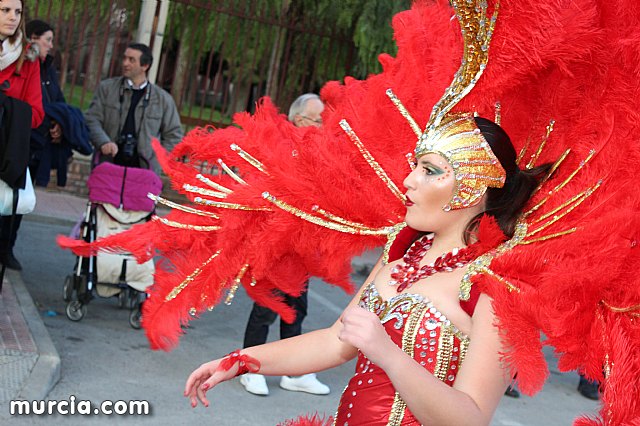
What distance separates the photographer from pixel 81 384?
5.03m

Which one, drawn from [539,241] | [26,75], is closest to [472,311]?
[539,241]

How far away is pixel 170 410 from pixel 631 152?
333 cm

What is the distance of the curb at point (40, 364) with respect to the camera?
15.2ft

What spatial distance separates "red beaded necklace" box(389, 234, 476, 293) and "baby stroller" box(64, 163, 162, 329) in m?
3.95

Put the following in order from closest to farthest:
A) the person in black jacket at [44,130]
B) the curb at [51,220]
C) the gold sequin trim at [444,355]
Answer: the gold sequin trim at [444,355] < the person in black jacket at [44,130] < the curb at [51,220]

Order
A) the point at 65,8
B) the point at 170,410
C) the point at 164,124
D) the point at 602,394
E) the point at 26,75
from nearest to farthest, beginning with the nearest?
the point at 602,394 → the point at 170,410 → the point at 26,75 → the point at 164,124 → the point at 65,8

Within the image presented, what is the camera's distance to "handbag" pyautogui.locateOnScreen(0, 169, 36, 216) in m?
5.26

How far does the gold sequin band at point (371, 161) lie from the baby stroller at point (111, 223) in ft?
11.8

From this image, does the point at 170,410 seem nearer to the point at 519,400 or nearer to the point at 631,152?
the point at 519,400

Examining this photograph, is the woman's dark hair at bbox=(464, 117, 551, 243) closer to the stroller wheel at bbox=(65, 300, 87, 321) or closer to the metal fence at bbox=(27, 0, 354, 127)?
the stroller wheel at bbox=(65, 300, 87, 321)

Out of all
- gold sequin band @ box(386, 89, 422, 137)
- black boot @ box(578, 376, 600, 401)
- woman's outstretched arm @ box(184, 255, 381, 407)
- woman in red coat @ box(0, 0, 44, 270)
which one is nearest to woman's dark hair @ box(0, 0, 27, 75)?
woman in red coat @ box(0, 0, 44, 270)

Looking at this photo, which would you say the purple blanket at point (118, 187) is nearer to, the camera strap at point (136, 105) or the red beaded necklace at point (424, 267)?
the camera strap at point (136, 105)

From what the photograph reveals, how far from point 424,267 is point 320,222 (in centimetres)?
45

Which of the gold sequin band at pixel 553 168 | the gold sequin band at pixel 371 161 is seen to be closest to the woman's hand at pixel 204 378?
the gold sequin band at pixel 371 161
